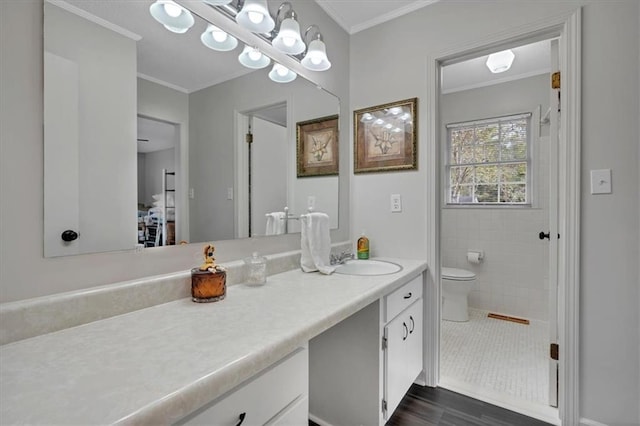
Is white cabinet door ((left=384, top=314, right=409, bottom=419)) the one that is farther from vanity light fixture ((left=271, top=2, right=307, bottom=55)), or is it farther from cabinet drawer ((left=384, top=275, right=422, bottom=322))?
vanity light fixture ((left=271, top=2, right=307, bottom=55))

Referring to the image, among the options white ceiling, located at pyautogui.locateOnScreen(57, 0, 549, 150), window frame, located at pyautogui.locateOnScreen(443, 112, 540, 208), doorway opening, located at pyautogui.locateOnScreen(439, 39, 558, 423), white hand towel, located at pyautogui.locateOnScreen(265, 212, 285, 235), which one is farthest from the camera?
window frame, located at pyautogui.locateOnScreen(443, 112, 540, 208)

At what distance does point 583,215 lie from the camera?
1.45 m

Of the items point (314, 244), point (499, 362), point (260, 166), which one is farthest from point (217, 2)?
point (499, 362)

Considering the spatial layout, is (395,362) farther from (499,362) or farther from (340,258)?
(499,362)

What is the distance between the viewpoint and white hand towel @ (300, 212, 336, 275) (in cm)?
159

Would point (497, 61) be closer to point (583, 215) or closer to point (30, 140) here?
point (583, 215)

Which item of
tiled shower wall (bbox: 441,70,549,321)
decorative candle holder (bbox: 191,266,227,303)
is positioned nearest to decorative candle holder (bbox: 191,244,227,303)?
decorative candle holder (bbox: 191,266,227,303)

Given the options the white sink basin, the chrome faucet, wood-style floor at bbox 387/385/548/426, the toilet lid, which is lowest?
wood-style floor at bbox 387/385/548/426

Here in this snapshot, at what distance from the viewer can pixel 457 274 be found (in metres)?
2.92

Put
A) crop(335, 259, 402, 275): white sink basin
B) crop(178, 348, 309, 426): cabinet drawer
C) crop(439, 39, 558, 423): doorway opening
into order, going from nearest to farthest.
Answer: crop(178, 348, 309, 426): cabinet drawer, crop(335, 259, 402, 275): white sink basin, crop(439, 39, 558, 423): doorway opening

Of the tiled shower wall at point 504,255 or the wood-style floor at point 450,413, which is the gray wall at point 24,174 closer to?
the wood-style floor at point 450,413

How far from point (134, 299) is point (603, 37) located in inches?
88.0

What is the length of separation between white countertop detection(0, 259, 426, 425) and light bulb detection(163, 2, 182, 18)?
1.06 m

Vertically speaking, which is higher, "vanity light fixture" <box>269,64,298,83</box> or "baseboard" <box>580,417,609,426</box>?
"vanity light fixture" <box>269,64,298,83</box>
